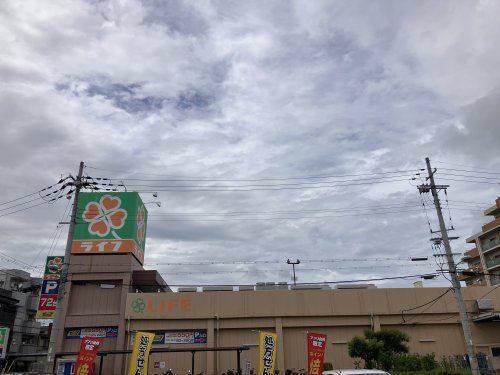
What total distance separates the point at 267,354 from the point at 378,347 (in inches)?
354

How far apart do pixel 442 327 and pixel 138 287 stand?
26824 millimetres

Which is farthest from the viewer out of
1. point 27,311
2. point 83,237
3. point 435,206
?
point 27,311

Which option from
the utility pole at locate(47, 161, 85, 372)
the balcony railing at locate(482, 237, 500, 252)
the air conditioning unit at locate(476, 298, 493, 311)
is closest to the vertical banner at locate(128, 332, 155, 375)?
the utility pole at locate(47, 161, 85, 372)

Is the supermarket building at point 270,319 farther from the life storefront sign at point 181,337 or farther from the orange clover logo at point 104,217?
the orange clover logo at point 104,217

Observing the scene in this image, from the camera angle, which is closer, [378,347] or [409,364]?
[409,364]

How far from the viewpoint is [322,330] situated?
3691 cm

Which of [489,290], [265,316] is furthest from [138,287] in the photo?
[489,290]

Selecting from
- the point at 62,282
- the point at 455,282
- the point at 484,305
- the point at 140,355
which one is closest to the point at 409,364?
the point at 455,282

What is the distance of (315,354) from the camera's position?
21.2 metres

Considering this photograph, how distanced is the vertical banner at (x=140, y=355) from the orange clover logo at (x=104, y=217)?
1733 centimetres

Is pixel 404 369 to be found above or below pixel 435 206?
below

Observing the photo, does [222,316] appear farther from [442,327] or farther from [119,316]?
[442,327]

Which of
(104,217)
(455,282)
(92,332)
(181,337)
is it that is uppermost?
(104,217)

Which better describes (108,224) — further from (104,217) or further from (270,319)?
(270,319)
